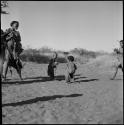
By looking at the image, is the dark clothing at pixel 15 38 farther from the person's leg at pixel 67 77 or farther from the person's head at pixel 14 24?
the person's leg at pixel 67 77

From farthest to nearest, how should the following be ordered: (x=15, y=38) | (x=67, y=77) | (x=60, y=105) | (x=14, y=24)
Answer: (x=67, y=77) → (x=15, y=38) → (x=14, y=24) → (x=60, y=105)

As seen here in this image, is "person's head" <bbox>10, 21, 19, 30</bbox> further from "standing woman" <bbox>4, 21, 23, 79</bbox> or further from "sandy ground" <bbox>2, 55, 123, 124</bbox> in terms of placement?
"sandy ground" <bbox>2, 55, 123, 124</bbox>

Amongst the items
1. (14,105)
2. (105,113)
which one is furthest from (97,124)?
(14,105)

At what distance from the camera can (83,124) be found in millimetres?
6277

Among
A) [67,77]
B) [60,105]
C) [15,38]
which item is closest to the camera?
[60,105]

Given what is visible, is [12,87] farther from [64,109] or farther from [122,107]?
[122,107]

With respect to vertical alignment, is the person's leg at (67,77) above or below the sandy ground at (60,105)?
above

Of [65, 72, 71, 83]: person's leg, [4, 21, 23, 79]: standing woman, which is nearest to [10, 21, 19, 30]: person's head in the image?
[4, 21, 23, 79]: standing woman

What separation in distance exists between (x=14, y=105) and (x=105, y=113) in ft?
7.33

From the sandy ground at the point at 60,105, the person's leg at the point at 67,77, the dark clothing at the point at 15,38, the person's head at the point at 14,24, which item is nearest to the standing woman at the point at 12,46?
the dark clothing at the point at 15,38

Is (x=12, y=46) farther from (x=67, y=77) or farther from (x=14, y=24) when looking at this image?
(x=67, y=77)

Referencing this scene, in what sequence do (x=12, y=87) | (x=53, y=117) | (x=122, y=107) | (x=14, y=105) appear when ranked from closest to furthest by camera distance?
(x=53, y=117), (x=122, y=107), (x=14, y=105), (x=12, y=87)

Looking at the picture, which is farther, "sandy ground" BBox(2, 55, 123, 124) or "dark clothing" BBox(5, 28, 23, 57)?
"dark clothing" BBox(5, 28, 23, 57)

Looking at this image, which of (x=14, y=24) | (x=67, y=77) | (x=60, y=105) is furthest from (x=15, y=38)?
(x=60, y=105)
